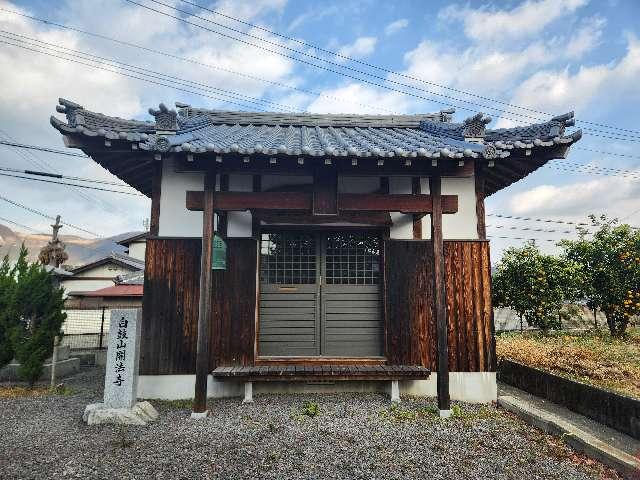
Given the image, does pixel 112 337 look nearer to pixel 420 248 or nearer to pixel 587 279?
pixel 420 248

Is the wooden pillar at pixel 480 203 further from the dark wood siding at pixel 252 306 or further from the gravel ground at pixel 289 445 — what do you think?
the gravel ground at pixel 289 445

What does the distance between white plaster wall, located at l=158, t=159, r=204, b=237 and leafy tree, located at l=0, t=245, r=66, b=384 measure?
3.54m

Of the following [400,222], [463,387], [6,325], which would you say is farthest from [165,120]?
[463,387]

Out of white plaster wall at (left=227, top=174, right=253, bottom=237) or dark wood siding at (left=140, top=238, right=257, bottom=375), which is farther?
white plaster wall at (left=227, top=174, right=253, bottom=237)

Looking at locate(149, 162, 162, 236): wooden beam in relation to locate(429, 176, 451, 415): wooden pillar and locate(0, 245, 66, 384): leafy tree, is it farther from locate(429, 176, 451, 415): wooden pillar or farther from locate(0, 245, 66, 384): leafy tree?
locate(429, 176, 451, 415): wooden pillar

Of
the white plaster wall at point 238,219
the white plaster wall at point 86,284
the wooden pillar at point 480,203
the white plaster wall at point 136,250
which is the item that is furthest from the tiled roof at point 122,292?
the white plaster wall at point 136,250

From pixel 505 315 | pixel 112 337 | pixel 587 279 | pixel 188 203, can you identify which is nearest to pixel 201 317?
pixel 112 337

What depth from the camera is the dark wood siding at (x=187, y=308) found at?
676 cm

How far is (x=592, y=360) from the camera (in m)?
8.19

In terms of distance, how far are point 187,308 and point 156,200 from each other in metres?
2.16

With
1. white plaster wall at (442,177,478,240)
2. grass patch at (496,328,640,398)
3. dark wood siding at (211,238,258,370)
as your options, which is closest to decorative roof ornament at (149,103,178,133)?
dark wood siding at (211,238,258,370)

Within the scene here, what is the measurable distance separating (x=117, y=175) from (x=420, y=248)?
6.34 metres

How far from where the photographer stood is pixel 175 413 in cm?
591

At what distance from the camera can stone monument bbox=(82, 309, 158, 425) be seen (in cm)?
539
